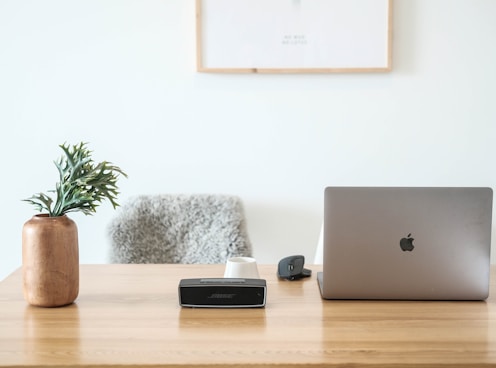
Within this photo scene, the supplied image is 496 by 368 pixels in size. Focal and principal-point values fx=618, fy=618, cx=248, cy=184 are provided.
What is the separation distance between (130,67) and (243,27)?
1.61 ft

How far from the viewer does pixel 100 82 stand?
253 cm

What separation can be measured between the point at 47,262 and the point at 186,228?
0.99 metres

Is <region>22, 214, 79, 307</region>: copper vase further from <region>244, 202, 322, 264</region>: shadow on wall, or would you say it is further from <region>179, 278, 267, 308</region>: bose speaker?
<region>244, 202, 322, 264</region>: shadow on wall

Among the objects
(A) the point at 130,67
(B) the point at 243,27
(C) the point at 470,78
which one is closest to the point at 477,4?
(C) the point at 470,78

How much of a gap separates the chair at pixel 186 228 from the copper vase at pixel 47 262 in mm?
906

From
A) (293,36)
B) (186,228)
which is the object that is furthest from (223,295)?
(293,36)

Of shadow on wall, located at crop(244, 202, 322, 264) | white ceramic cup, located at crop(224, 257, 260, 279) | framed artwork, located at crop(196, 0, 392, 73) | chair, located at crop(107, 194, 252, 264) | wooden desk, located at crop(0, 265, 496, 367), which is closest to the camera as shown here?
wooden desk, located at crop(0, 265, 496, 367)

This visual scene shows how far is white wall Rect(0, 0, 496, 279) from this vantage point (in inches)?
98.7

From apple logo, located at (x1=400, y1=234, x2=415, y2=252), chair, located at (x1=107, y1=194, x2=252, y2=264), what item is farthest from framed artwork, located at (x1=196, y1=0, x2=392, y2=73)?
apple logo, located at (x1=400, y1=234, x2=415, y2=252)

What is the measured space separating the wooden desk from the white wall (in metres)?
1.06

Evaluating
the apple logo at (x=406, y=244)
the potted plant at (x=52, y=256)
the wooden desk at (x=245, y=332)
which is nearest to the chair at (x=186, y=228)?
the wooden desk at (x=245, y=332)

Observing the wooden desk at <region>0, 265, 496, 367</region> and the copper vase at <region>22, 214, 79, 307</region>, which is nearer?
the wooden desk at <region>0, 265, 496, 367</region>

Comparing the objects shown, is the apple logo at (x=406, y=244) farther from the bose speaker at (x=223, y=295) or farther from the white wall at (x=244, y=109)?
the white wall at (x=244, y=109)

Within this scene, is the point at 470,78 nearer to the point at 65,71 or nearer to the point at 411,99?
the point at 411,99
